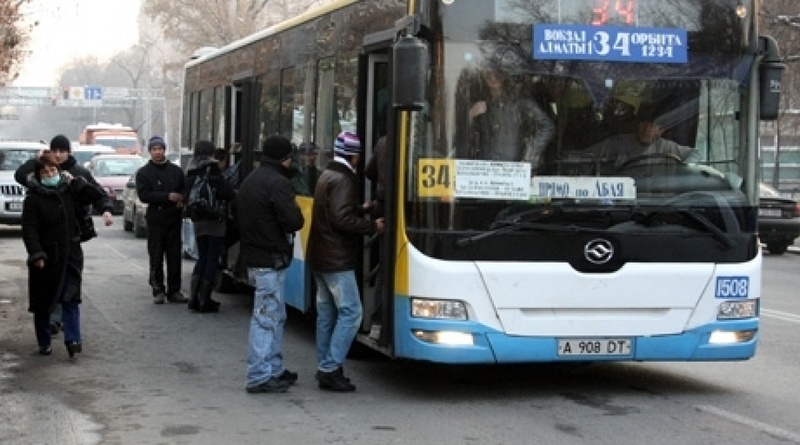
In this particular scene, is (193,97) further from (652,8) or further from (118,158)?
(118,158)

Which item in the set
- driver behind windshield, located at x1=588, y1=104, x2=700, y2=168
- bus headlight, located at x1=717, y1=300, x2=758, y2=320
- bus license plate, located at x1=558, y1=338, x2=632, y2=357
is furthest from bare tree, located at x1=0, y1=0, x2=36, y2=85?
bus headlight, located at x1=717, y1=300, x2=758, y2=320

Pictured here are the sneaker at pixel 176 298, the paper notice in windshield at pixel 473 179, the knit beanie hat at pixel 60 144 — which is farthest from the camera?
the sneaker at pixel 176 298

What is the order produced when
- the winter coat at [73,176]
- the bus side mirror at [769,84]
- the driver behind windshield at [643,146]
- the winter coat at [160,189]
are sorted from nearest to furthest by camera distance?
the driver behind windshield at [643,146] → the bus side mirror at [769,84] → the winter coat at [73,176] → the winter coat at [160,189]

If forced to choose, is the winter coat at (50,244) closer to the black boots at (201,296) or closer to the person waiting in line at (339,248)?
the person waiting in line at (339,248)

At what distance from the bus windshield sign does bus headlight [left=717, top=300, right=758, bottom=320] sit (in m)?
1.66

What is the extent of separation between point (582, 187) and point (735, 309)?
4.61 ft

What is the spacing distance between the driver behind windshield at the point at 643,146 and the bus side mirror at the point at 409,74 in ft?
4.17

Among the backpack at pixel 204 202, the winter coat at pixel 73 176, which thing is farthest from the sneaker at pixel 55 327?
the backpack at pixel 204 202

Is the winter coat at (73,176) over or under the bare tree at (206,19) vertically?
under

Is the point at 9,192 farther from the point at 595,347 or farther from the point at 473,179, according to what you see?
the point at 595,347

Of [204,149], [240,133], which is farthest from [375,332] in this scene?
[240,133]

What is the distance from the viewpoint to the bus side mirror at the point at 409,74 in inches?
319

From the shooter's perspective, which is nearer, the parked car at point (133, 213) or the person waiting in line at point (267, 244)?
the person waiting in line at point (267, 244)

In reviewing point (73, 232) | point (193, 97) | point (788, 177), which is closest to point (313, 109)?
point (73, 232)
